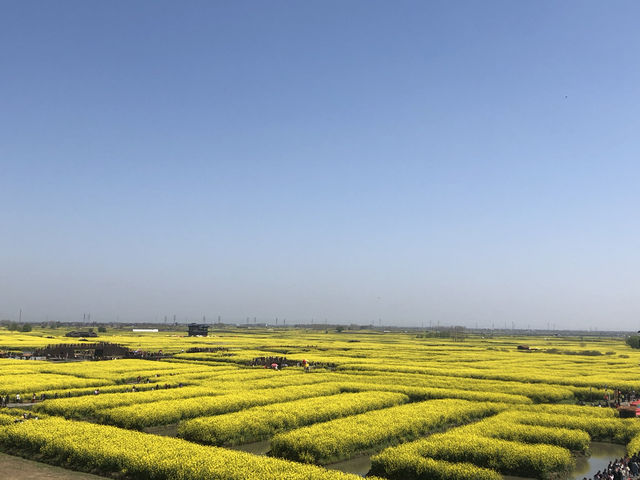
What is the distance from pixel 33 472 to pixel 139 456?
5.50 m

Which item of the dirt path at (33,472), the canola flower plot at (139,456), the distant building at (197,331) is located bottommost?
the distant building at (197,331)

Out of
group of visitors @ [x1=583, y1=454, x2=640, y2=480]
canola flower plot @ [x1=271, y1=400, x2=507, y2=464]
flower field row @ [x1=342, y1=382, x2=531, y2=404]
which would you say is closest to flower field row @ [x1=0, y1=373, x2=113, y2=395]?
flower field row @ [x1=342, y1=382, x2=531, y2=404]

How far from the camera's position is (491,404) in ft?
143

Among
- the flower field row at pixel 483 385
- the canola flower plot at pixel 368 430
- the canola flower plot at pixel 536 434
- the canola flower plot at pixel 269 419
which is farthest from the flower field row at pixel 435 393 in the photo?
the canola flower plot at pixel 536 434

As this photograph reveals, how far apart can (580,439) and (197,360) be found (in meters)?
63.8

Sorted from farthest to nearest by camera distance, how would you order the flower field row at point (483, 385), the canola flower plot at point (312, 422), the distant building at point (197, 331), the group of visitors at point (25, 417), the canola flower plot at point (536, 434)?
the distant building at point (197, 331), the flower field row at point (483, 385), the group of visitors at point (25, 417), the canola flower plot at point (536, 434), the canola flower plot at point (312, 422)

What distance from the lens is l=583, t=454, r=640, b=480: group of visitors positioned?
2536 centimetres

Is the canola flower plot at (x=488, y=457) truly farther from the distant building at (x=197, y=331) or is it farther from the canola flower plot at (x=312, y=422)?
the distant building at (x=197, y=331)

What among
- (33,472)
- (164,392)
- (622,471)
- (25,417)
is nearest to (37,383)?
(164,392)

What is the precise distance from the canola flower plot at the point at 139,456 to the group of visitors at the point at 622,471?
12.6m

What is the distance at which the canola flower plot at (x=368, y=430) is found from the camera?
29578mm

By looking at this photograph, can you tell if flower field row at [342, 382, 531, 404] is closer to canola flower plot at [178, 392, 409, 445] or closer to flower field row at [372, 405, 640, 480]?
canola flower plot at [178, 392, 409, 445]

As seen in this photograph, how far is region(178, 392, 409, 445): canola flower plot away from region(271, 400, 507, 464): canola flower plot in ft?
8.22

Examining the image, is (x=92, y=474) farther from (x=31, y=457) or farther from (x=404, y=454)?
(x=404, y=454)
